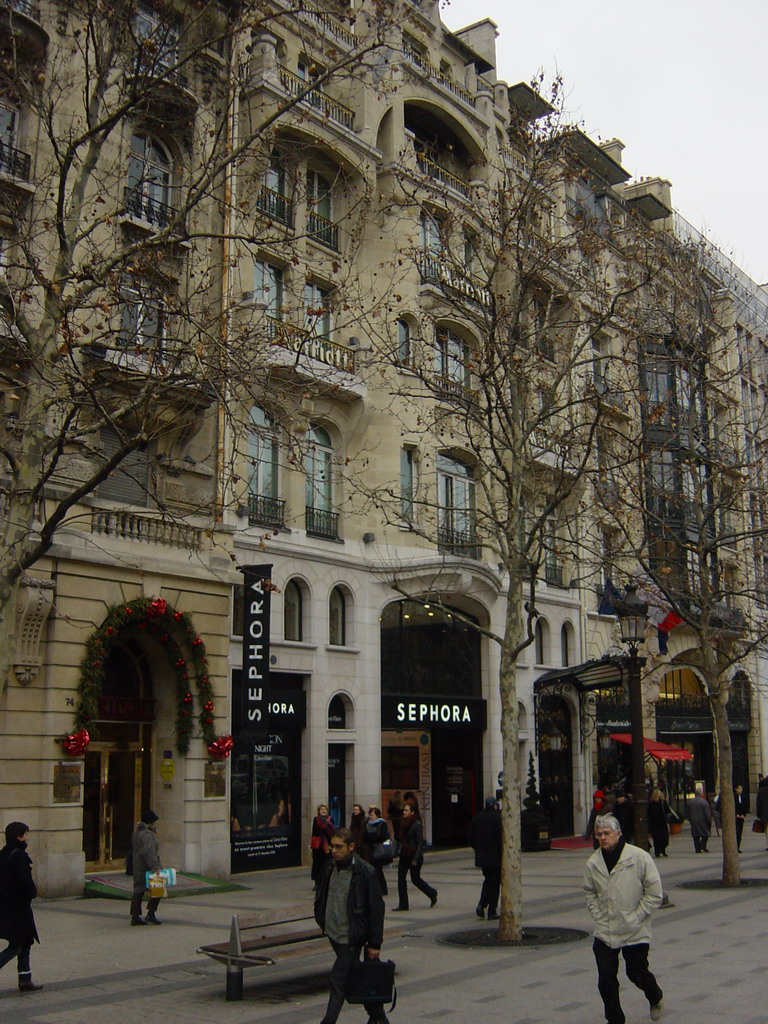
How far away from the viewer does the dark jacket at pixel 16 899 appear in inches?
424

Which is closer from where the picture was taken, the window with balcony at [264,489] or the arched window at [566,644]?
the window with balcony at [264,489]

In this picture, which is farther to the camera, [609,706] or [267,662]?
[609,706]

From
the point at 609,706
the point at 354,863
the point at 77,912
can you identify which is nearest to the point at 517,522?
the point at 354,863

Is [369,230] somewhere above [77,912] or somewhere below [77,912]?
above

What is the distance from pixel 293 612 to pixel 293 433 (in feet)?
26.1

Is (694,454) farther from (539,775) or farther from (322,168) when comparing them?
(539,775)

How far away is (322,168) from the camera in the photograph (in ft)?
91.8

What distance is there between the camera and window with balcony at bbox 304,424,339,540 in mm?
26109

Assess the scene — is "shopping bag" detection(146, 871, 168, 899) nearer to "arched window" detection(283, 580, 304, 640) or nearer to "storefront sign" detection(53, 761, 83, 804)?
"storefront sign" detection(53, 761, 83, 804)

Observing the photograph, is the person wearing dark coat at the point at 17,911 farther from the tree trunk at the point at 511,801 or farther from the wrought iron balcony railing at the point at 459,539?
the wrought iron balcony railing at the point at 459,539

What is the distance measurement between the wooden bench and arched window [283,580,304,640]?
1342 centimetres

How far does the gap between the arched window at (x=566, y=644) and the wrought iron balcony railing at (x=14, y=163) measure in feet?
74.2

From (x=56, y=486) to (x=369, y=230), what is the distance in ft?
44.6

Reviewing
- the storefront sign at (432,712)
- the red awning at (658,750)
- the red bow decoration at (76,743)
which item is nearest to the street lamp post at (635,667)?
the red bow decoration at (76,743)
